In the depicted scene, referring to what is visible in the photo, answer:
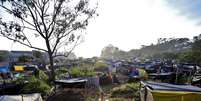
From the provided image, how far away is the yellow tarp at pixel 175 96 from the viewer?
8.10 m

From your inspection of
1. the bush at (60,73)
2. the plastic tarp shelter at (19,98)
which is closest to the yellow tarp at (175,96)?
the plastic tarp shelter at (19,98)

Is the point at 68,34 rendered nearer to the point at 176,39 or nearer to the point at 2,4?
the point at 2,4

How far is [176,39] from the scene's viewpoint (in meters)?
97.8

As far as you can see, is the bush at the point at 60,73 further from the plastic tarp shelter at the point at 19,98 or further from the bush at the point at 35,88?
the plastic tarp shelter at the point at 19,98

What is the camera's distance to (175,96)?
8219 millimetres

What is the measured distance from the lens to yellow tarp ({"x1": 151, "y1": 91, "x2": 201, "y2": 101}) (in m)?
8.10

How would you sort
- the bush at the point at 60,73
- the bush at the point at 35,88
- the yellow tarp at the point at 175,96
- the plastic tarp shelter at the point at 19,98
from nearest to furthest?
1. the yellow tarp at the point at 175,96
2. the plastic tarp shelter at the point at 19,98
3. the bush at the point at 35,88
4. the bush at the point at 60,73

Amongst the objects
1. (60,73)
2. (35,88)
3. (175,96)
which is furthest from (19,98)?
(60,73)

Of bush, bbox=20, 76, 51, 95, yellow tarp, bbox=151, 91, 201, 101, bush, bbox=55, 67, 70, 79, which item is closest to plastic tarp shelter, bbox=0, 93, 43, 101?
yellow tarp, bbox=151, 91, 201, 101

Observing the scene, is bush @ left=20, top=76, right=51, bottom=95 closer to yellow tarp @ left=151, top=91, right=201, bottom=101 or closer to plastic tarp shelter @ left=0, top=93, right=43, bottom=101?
plastic tarp shelter @ left=0, top=93, right=43, bottom=101

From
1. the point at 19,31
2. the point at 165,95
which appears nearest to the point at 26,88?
the point at 19,31

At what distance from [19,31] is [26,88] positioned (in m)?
5.07

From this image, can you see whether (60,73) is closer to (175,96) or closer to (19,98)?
(19,98)

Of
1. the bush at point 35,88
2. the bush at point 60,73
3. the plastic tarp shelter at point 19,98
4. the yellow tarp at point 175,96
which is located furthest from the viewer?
the bush at point 60,73
